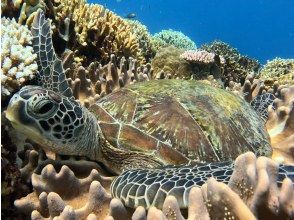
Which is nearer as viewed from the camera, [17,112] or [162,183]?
[162,183]

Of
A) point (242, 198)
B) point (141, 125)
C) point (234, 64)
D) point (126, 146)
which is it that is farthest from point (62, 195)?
point (234, 64)

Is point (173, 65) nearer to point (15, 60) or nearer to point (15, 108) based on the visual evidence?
point (15, 60)

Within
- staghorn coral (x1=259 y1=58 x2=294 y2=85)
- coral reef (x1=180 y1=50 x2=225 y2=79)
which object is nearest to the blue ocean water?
staghorn coral (x1=259 y1=58 x2=294 y2=85)

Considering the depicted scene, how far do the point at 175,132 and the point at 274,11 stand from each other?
13976 cm

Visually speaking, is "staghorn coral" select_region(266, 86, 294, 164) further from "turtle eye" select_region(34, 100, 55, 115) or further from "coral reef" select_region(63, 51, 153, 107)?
"turtle eye" select_region(34, 100, 55, 115)

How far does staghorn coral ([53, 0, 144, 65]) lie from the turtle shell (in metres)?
1.91

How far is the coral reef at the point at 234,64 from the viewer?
7178 millimetres

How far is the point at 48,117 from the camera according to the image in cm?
232

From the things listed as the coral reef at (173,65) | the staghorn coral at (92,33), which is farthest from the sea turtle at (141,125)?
the coral reef at (173,65)

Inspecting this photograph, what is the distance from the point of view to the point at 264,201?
1.22 m

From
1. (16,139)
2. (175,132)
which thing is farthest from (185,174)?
(16,139)

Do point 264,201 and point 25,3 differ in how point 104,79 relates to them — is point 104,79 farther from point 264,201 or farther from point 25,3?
point 264,201

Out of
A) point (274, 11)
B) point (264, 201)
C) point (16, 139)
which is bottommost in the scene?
point (16, 139)

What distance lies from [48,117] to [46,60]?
85cm
